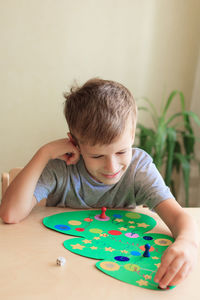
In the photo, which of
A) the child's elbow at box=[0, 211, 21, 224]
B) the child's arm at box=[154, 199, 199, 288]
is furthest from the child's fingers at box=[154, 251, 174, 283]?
the child's elbow at box=[0, 211, 21, 224]

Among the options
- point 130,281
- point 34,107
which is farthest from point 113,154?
point 34,107

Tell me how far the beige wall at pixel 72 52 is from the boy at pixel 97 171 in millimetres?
1165

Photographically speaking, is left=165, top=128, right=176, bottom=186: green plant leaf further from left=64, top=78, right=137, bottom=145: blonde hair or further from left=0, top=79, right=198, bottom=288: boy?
left=64, top=78, right=137, bottom=145: blonde hair

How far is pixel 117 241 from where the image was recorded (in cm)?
90

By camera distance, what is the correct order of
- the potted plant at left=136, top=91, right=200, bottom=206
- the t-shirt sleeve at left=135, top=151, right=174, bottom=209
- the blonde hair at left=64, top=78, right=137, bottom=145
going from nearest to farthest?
the blonde hair at left=64, top=78, right=137, bottom=145, the t-shirt sleeve at left=135, top=151, right=174, bottom=209, the potted plant at left=136, top=91, right=200, bottom=206

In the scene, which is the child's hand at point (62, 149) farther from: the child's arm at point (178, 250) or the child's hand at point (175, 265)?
the child's hand at point (175, 265)

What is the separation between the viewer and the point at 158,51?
2367mm

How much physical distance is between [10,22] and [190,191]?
1.54 meters

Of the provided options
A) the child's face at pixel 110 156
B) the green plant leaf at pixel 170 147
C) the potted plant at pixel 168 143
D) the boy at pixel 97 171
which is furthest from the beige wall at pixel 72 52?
the child's face at pixel 110 156

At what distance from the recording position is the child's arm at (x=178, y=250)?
0.72 m

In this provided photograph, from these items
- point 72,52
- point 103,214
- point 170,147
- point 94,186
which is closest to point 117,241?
point 103,214

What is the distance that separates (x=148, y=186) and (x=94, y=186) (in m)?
0.16

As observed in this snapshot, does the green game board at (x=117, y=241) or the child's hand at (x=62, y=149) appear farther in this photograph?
the child's hand at (x=62, y=149)

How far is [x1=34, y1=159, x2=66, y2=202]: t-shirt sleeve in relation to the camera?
3.59 feet
